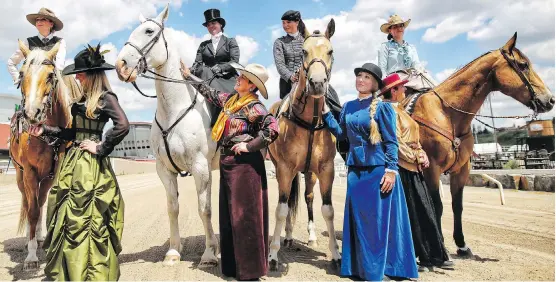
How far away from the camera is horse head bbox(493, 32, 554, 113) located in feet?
16.4

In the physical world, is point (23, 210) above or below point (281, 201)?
below

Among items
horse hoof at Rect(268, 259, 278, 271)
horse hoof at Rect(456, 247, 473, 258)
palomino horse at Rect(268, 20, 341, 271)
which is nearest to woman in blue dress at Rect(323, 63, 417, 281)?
palomino horse at Rect(268, 20, 341, 271)

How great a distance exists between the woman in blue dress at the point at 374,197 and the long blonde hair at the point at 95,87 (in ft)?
8.94

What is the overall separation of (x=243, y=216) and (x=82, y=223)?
1.64 metres

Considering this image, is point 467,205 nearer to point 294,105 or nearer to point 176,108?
point 294,105

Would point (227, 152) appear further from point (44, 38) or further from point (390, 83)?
point (44, 38)

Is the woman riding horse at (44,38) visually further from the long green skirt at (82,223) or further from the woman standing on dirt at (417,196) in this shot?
the woman standing on dirt at (417,196)

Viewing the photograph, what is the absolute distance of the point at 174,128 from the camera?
514 centimetres

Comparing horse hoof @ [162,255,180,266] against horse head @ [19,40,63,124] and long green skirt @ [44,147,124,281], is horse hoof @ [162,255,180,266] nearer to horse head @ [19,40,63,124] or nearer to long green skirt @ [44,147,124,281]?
long green skirt @ [44,147,124,281]

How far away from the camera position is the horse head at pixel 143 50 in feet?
15.6

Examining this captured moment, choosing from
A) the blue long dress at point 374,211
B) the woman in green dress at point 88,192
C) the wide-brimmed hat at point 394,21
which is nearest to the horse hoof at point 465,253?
the blue long dress at point 374,211

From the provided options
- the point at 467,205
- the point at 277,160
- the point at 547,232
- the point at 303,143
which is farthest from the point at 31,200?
the point at 467,205

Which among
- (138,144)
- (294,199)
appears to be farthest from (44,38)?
(138,144)

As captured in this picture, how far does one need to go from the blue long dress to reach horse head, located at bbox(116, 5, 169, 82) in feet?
8.67
